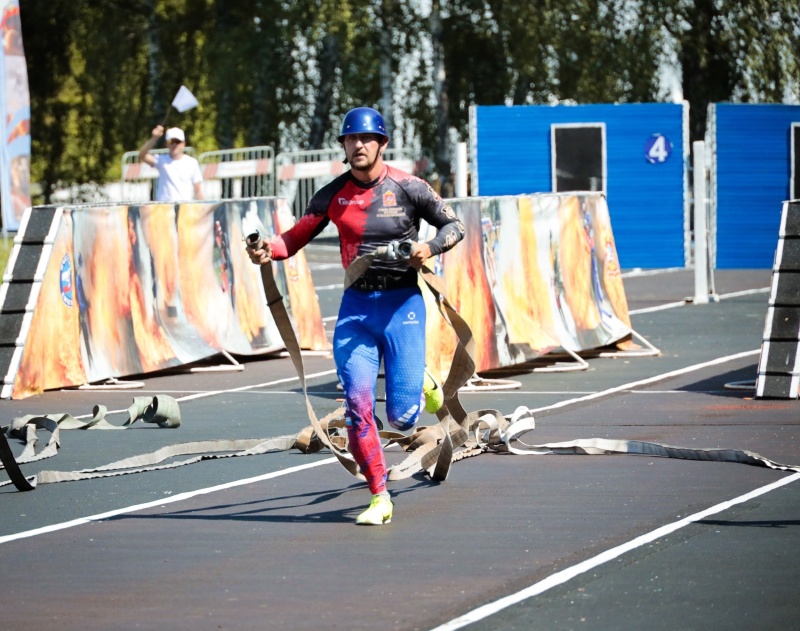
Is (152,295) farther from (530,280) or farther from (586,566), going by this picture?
(586,566)

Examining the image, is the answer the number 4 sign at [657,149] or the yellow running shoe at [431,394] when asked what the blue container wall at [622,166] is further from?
the yellow running shoe at [431,394]

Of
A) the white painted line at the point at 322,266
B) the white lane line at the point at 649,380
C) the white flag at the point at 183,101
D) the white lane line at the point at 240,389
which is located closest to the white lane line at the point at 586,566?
the white lane line at the point at 649,380

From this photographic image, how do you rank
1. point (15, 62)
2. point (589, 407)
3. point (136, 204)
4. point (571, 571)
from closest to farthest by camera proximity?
point (571, 571) → point (589, 407) → point (136, 204) → point (15, 62)

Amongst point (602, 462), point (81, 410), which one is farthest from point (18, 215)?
point (602, 462)

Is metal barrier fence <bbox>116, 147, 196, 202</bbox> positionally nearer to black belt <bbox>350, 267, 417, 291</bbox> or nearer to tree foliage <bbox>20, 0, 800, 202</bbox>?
tree foliage <bbox>20, 0, 800, 202</bbox>

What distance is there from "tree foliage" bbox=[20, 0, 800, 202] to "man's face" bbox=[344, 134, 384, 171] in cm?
3066

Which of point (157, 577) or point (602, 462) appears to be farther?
point (602, 462)

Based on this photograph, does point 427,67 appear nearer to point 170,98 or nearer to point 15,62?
point 170,98

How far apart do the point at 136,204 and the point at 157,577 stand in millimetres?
9001

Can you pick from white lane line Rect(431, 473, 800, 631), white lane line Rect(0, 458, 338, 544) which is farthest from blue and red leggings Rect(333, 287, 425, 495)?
white lane line Rect(431, 473, 800, 631)

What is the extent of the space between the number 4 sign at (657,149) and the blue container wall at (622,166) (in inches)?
2.4

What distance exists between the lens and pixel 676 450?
10.3 meters

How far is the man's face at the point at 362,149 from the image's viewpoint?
28.6 feet

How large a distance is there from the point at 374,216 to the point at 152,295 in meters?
7.66
